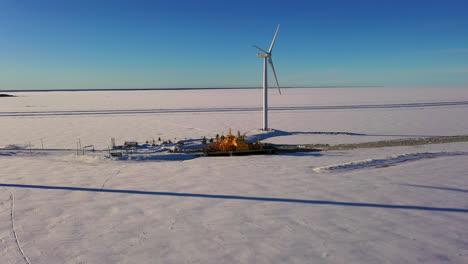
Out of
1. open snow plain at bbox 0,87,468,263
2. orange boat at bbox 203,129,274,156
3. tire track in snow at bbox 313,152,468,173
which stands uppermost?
orange boat at bbox 203,129,274,156

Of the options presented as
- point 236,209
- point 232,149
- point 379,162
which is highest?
point 232,149

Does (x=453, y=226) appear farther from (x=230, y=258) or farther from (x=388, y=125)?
(x=388, y=125)

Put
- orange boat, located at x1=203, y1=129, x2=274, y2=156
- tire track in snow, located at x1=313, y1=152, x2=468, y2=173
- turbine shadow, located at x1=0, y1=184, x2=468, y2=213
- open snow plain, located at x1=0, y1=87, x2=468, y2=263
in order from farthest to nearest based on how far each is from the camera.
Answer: orange boat, located at x1=203, y1=129, x2=274, y2=156 < tire track in snow, located at x1=313, y1=152, x2=468, y2=173 < turbine shadow, located at x1=0, y1=184, x2=468, y2=213 < open snow plain, located at x1=0, y1=87, x2=468, y2=263

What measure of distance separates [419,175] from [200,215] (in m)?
7.79

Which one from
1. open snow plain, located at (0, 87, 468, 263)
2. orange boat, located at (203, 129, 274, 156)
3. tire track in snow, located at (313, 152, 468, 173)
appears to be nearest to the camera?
open snow plain, located at (0, 87, 468, 263)

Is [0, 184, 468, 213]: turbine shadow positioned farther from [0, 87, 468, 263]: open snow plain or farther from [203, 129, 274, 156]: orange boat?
[203, 129, 274, 156]: orange boat

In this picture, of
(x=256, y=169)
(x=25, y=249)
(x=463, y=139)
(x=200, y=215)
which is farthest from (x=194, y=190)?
(x=463, y=139)

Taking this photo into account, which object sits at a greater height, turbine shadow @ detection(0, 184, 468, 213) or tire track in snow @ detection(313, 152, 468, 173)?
tire track in snow @ detection(313, 152, 468, 173)

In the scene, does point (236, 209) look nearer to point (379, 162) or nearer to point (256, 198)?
point (256, 198)

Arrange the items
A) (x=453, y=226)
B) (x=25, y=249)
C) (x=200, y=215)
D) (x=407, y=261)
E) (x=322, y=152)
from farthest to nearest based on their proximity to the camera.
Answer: (x=322, y=152) → (x=200, y=215) → (x=453, y=226) → (x=25, y=249) → (x=407, y=261)

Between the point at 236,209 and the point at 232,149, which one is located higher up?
the point at 232,149

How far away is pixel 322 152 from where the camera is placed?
14461 mm

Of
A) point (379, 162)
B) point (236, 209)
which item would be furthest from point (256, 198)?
point (379, 162)

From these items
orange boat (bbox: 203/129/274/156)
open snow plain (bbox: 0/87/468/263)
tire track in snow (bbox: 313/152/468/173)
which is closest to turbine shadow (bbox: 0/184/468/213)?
open snow plain (bbox: 0/87/468/263)
